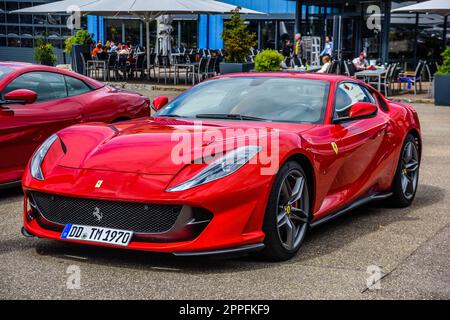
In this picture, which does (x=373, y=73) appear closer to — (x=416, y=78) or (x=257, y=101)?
(x=416, y=78)

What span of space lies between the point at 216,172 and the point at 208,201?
22 cm

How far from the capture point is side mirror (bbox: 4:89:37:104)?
713cm

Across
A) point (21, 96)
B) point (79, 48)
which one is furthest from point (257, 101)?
point (79, 48)

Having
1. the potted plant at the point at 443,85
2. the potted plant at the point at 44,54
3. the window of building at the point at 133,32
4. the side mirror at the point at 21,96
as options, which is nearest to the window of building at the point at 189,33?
the window of building at the point at 133,32

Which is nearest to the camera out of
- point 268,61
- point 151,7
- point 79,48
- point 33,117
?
point 33,117

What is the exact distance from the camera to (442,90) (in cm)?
1839

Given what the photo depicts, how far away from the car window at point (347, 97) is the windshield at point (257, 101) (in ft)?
0.50

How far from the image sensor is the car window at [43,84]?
759 centimetres

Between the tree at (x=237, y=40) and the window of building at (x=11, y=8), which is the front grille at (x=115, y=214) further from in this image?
the window of building at (x=11, y=8)

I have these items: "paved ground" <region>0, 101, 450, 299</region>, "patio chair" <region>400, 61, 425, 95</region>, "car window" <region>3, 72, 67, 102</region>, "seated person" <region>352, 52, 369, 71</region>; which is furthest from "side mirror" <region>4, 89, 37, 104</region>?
"patio chair" <region>400, 61, 425, 95</region>

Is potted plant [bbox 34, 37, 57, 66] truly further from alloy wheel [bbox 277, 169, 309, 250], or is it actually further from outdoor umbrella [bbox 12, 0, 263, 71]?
alloy wheel [bbox 277, 169, 309, 250]
